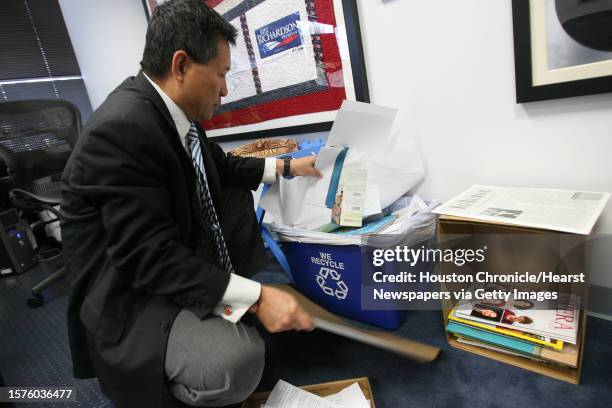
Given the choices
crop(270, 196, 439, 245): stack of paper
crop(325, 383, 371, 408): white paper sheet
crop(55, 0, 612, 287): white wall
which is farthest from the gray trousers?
crop(55, 0, 612, 287): white wall

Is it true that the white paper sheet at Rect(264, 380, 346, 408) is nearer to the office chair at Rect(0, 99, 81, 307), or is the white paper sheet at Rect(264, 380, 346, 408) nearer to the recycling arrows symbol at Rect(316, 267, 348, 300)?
the recycling arrows symbol at Rect(316, 267, 348, 300)

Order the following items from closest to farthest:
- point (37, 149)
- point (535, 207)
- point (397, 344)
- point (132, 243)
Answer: point (132, 243)
point (535, 207)
point (397, 344)
point (37, 149)

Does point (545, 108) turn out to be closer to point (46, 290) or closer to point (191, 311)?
point (191, 311)

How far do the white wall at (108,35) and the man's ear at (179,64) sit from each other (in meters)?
1.58

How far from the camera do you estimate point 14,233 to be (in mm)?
2000

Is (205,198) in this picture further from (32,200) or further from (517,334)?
(32,200)

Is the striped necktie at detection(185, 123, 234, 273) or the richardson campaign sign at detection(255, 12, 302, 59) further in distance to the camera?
the richardson campaign sign at detection(255, 12, 302, 59)

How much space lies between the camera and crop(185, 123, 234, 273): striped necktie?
87 cm

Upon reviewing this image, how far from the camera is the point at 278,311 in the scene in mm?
696

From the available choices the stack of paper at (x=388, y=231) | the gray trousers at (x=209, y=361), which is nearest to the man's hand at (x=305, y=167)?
the stack of paper at (x=388, y=231)

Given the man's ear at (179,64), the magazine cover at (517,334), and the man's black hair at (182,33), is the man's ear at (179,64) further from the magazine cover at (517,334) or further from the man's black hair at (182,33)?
the magazine cover at (517,334)

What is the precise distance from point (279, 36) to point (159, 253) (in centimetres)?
101

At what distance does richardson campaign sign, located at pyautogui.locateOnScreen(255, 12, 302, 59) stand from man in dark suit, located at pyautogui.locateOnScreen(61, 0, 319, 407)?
0.55 m

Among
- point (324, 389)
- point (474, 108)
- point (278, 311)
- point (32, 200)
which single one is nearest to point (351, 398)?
point (324, 389)
